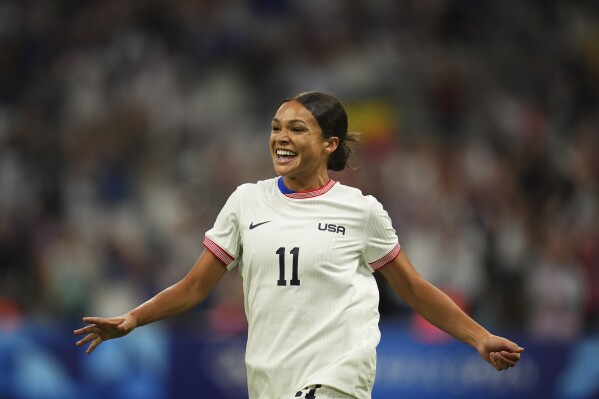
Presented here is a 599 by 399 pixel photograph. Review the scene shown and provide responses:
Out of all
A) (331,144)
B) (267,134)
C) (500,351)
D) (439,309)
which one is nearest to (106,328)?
(331,144)

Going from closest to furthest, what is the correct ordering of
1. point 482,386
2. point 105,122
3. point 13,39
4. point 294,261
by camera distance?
point 294,261
point 482,386
point 105,122
point 13,39

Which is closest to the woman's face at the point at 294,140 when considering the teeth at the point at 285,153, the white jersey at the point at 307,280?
the teeth at the point at 285,153

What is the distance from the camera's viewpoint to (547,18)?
553 inches

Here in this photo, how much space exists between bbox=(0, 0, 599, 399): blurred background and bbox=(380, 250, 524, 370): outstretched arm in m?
3.97

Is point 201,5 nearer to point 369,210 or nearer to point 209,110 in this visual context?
point 209,110

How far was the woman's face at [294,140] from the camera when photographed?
519cm

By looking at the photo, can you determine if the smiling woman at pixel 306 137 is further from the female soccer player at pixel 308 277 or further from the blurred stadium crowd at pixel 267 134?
the blurred stadium crowd at pixel 267 134

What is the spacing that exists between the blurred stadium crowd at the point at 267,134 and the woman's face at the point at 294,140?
14.2 ft

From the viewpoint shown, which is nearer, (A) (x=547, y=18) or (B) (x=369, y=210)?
(B) (x=369, y=210)

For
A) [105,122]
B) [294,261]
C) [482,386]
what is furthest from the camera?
[105,122]

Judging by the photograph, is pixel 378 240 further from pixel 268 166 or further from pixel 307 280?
pixel 268 166

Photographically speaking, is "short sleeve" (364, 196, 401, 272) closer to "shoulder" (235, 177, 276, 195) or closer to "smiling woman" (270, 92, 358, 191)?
"smiling woman" (270, 92, 358, 191)

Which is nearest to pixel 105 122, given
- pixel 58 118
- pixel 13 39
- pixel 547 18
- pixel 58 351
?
pixel 58 118

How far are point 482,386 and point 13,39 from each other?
741 centimetres
